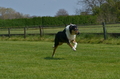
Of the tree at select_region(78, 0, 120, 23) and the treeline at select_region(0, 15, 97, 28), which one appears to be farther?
the treeline at select_region(0, 15, 97, 28)

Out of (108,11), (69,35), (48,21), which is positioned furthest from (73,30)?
(48,21)

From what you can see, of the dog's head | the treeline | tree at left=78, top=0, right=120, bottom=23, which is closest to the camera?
the dog's head

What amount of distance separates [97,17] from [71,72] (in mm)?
34395

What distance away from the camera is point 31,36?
81.8 ft

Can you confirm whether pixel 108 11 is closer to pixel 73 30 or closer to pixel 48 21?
pixel 48 21

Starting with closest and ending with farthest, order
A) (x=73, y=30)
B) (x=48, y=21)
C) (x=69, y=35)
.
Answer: (x=73, y=30) < (x=69, y=35) < (x=48, y=21)

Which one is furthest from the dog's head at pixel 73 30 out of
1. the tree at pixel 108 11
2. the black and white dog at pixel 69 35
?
the tree at pixel 108 11

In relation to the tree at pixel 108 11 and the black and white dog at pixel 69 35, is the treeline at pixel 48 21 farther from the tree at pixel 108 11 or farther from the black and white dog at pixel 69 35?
the black and white dog at pixel 69 35

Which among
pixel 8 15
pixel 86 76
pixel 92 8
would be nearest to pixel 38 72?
pixel 86 76

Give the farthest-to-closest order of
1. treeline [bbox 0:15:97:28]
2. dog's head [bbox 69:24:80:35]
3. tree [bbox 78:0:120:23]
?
1. treeline [bbox 0:15:97:28]
2. tree [bbox 78:0:120:23]
3. dog's head [bbox 69:24:80:35]

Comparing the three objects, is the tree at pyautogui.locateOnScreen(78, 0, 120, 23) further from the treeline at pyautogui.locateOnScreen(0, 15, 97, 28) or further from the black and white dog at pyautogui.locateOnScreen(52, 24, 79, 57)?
the black and white dog at pyautogui.locateOnScreen(52, 24, 79, 57)

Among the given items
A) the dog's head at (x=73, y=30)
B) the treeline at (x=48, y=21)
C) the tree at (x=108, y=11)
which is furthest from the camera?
the treeline at (x=48, y=21)

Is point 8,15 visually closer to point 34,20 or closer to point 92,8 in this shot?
point 34,20

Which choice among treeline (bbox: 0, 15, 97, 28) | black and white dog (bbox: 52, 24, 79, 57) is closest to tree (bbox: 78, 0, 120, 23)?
treeline (bbox: 0, 15, 97, 28)
